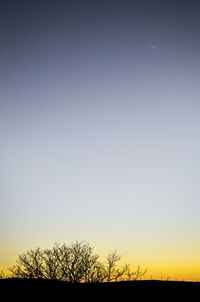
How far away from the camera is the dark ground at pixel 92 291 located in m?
9.25

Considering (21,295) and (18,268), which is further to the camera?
(18,268)

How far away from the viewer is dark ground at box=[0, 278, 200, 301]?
925 cm

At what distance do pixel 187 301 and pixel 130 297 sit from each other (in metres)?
2.28

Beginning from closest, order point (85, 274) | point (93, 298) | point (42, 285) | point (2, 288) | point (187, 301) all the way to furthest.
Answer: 1. point (187, 301)
2. point (93, 298)
3. point (2, 288)
4. point (42, 285)
5. point (85, 274)

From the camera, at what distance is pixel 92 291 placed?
9.98 meters

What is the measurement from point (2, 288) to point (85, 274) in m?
15.7

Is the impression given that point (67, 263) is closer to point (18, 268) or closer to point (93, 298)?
point (18, 268)

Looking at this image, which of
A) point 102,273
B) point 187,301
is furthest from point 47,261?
point 187,301

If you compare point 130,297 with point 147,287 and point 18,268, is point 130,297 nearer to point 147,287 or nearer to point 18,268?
point 147,287

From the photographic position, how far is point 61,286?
10812 millimetres

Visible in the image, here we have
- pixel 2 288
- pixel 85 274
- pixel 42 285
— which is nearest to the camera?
pixel 2 288

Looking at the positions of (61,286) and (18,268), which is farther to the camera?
(18,268)

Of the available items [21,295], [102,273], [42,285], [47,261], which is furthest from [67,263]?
[21,295]

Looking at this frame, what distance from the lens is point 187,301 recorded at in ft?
28.1
